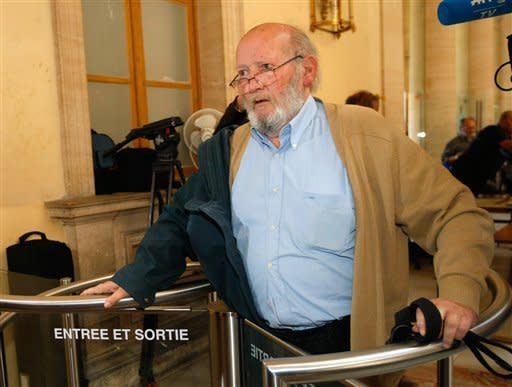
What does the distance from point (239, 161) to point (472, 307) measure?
33.8 inches

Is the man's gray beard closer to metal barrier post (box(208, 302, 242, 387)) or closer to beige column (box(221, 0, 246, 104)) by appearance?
metal barrier post (box(208, 302, 242, 387))

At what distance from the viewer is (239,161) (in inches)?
69.4

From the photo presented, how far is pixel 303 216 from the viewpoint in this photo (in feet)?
5.22

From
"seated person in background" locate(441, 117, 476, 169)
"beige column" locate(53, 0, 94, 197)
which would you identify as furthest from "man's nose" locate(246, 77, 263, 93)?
"seated person in background" locate(441, 117, 476, 169)

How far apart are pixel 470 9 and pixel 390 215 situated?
0.69m

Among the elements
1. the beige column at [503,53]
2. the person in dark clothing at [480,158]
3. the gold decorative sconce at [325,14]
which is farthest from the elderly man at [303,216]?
the beige column at [503,53]

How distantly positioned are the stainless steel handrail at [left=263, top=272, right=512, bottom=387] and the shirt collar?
79 centimetres

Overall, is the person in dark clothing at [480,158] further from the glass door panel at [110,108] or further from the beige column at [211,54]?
the glass door panel at [110,108]

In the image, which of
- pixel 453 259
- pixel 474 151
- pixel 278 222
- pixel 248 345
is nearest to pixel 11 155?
pixel 278 222

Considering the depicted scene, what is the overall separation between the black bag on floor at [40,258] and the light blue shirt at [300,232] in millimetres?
1805

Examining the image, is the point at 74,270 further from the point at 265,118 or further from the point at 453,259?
the point at 453,259

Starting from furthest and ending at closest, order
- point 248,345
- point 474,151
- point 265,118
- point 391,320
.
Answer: point 474,151 < point 265,118 < point 391,320 < point 248,345

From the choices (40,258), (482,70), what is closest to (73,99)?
(40,258)

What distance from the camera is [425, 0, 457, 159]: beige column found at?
10.1 metres
